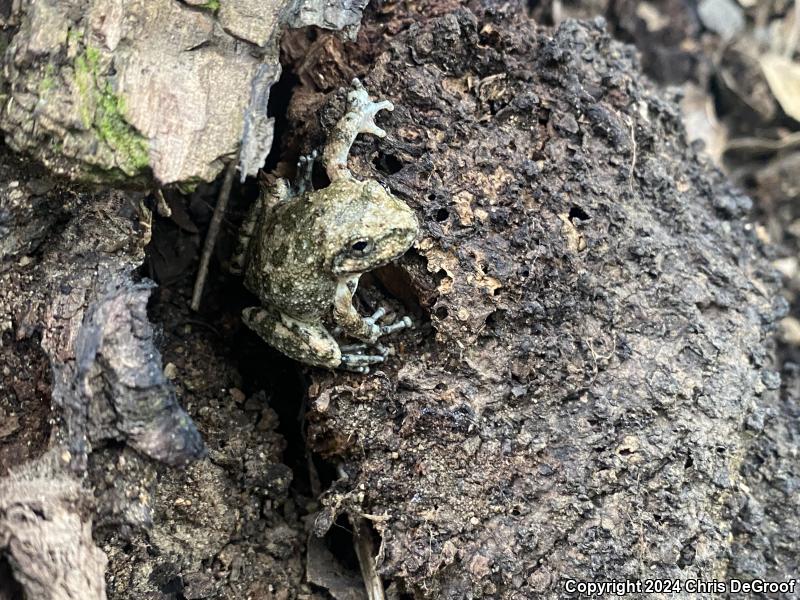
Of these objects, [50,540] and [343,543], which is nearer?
[50,540]

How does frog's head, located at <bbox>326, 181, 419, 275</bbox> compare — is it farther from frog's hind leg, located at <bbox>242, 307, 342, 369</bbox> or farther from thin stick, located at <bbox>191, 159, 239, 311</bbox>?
thin stick, located at <bbox>191, 159, 239, 311</bbox>

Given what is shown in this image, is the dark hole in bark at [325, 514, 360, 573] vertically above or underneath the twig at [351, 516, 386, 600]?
underneath

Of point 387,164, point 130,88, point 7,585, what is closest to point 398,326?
point 387,164

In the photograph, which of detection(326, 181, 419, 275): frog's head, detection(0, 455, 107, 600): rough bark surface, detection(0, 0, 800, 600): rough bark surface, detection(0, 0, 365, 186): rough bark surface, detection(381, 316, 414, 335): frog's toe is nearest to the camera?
detection(0, 455, 107, 600): rough bark surface

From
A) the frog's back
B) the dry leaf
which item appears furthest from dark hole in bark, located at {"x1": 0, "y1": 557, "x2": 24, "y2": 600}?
the dry leaf

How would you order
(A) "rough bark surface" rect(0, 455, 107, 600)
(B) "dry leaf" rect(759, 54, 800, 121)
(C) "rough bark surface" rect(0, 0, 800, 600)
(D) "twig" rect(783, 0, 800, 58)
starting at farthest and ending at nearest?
(D) "twig" rect(783, 0, 800, 58)
(B) "dry leaf" rect(759, 54, 800, 121)
(C) "rough bark surface" rect(0, 0, 800, 600)
(A) "rough bark surface" rect(0, 455, 107, 600)

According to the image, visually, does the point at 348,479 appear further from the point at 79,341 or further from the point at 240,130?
the point at 240,130

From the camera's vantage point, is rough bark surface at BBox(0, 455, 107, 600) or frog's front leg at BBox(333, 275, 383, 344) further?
frog's front leg at BBox(333, 275, 383, 344)

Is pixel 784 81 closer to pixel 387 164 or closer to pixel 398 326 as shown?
pixel 387 164
